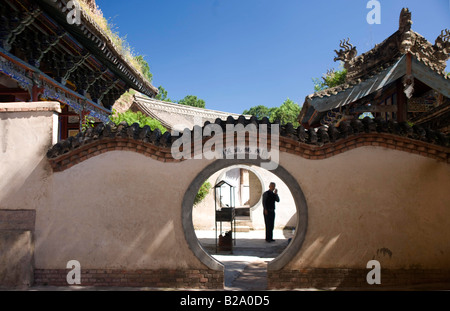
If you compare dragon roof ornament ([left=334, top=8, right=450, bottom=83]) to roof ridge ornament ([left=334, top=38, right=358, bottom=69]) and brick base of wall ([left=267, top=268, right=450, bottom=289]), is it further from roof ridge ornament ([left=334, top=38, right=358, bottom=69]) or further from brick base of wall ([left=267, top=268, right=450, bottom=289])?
brick base of wall ([left=267, top=268, right=450, bottom=289])

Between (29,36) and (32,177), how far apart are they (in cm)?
294

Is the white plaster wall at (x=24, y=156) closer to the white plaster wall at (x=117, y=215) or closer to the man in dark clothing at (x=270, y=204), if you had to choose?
the white plaster wall at (x=117, y=215)

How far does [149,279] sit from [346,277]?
2550mm

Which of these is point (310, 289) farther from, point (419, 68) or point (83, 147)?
point (419, 68)

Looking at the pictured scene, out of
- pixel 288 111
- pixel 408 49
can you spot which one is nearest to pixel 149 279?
pixel 408 49

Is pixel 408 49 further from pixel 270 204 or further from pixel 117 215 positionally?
pixel 117 215

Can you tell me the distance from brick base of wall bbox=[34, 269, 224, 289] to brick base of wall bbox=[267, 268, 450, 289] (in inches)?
34.9

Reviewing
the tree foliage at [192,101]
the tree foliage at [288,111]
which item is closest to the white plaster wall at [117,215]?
the tree foliage at [288,111]

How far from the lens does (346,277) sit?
4160 millimetres

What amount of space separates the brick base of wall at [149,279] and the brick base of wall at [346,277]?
0.89 metres

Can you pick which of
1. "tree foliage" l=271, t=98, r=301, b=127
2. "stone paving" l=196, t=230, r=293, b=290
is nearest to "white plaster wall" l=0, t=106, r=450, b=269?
"stone paving" l=196, t=230, r=293, b=290

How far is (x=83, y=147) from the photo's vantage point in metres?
4.38

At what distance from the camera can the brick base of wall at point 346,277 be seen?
13.6 ft

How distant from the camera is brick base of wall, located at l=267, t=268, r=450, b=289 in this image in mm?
4141
